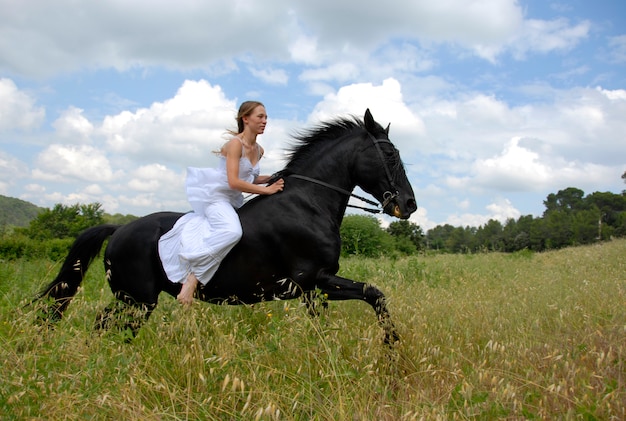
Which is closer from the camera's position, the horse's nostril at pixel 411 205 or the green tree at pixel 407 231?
the horse's nostril at pixel 411 205

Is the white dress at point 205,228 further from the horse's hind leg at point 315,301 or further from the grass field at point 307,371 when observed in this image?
the horse's hind leg at point 315,301

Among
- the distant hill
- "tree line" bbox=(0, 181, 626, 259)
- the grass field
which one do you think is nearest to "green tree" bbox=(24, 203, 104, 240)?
"tree line" bbox=(0, 181, 626, 259)

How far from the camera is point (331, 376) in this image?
3312 millimetres

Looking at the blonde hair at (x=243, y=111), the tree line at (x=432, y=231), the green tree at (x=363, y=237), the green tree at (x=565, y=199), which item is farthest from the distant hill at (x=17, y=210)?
the green tree at (x=565, y=199)

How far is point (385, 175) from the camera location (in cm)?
509

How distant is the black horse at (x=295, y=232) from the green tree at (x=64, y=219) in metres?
39.0

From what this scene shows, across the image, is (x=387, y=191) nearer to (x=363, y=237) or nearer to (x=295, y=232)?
(x=295, y=232)

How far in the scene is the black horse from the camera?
4.83 metres

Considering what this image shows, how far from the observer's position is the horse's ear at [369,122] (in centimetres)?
514

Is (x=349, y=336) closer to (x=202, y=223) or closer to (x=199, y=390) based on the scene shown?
(x=199, y=390)

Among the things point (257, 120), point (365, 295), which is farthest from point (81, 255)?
point (365, 295)

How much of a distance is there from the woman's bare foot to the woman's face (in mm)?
1674

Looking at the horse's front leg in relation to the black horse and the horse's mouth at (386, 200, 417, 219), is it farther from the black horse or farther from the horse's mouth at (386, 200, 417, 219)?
the horse's mouth at (386, 200, 417, 219)

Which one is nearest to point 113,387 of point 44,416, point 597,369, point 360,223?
point 44,416
